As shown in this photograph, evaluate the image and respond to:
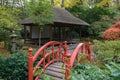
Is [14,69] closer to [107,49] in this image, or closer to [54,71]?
[54,71]

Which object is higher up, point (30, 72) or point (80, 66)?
point (80, 66)

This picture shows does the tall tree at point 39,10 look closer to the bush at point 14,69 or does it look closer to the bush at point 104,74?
the bush at point 14,69

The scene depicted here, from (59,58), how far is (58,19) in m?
10.4

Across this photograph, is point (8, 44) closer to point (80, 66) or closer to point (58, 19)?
point (58, 19)

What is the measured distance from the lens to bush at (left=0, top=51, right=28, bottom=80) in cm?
776

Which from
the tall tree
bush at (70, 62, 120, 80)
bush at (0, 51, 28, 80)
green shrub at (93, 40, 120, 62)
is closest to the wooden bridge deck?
bush at (0, 51, 28, 80)

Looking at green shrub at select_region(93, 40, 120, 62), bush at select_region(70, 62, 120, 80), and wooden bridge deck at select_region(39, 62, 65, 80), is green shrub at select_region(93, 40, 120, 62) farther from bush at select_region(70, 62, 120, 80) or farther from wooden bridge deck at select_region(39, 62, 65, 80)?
bush at select_region(70, 62, 120, 80)

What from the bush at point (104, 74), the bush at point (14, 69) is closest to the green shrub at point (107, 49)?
the bush at point (14, 69)

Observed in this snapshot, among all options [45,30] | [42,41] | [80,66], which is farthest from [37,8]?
[80,66]

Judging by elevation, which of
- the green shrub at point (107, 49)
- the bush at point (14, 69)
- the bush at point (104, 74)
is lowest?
the bush at point (14, 69)

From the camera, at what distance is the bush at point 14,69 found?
25.5 ft

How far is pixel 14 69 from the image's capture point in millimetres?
7953

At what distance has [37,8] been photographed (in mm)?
15312

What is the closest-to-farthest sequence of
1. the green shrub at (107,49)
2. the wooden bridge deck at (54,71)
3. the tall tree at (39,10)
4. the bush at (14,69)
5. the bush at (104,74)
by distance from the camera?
the bush at (104,74) → the wooden bridge deck at (54,71) → the bush at (14,69) → the green shrub at (107,49) → the tall tree at (39,10)
